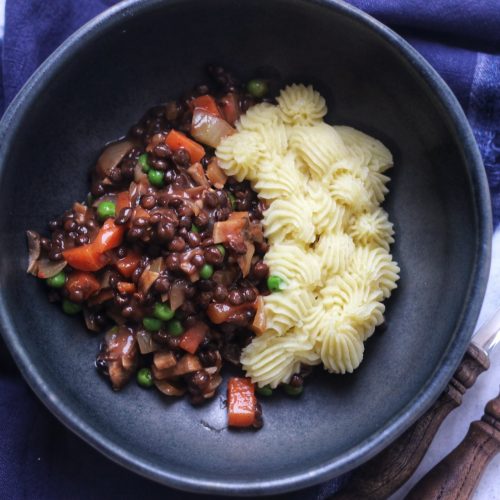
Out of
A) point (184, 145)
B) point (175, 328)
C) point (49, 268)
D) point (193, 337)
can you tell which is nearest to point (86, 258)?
point (49, 268)

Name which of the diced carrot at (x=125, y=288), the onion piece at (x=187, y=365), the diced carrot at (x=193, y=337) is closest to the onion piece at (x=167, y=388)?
the onion piece at (x=187, y=365)

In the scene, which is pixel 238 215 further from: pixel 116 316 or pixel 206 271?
pixel 116 316

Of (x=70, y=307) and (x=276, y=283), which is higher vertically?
(x=276, y=283)

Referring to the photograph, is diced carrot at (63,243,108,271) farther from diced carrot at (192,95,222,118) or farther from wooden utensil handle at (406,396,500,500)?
wooden utensil handle at (406,396,500,500)

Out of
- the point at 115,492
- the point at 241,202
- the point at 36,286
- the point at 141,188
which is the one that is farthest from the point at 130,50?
the point at 115,492

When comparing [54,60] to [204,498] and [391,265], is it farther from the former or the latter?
[204,498]

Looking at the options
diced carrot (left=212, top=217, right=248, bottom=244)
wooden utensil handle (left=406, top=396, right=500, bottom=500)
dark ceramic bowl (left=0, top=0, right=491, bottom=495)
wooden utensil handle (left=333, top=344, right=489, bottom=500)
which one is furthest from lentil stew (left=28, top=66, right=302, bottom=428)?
wooden utensil handle (left=406, top=396, right=500, bottom=500)
